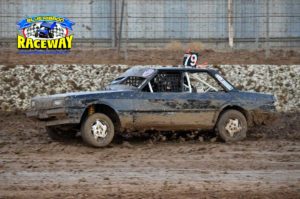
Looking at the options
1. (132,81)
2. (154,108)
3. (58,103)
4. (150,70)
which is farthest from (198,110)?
(58,103)

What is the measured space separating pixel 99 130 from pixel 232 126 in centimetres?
255

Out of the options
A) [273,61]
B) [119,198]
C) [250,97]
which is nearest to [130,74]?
[250,97]

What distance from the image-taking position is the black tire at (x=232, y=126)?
42.4ft

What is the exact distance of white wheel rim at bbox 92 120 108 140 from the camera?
12.0 meters

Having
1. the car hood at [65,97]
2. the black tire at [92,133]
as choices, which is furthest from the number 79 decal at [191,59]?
the black tire at [92,133]

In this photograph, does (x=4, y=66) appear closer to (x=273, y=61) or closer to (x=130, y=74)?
(x=130, y=74)

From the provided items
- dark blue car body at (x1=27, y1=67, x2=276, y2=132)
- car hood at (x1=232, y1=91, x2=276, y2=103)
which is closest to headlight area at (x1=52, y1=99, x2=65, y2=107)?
dark blue car body at (x1=27, y1=67, x2=276, y2=132)

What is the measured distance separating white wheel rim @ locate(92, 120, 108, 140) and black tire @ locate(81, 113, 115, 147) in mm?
19

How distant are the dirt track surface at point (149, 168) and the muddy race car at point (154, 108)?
318mm

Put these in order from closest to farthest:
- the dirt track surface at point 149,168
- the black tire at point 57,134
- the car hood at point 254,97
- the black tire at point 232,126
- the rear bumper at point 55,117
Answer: the dirt track surface at point 149,168, the rear bumper at point 55,117, the black tire at point 57,134, the black tire at point 232,126, the car hood at point 254,97

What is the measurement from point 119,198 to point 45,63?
11148mm

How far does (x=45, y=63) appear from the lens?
61.7 ft

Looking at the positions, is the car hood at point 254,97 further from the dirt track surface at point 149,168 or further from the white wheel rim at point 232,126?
the dirt track surface at point 149,168

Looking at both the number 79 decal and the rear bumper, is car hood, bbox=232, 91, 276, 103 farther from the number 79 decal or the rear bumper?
the rear bumper
